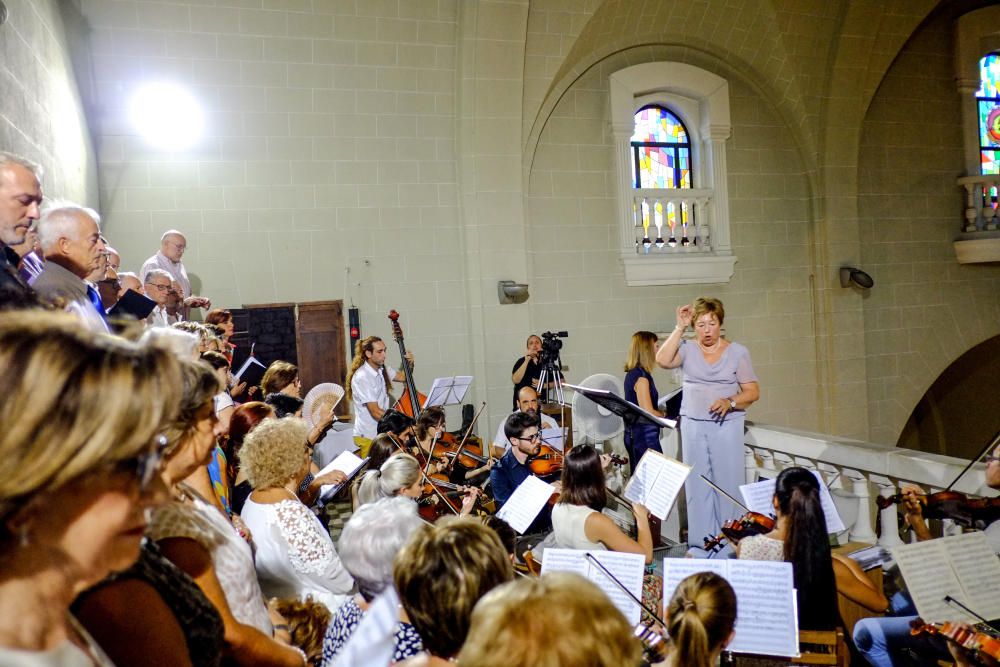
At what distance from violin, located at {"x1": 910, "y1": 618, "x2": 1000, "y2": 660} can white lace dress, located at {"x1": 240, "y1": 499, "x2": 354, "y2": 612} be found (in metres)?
2.11

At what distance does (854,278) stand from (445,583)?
30.9ft

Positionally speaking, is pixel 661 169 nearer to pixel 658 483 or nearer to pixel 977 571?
pixel 658 483

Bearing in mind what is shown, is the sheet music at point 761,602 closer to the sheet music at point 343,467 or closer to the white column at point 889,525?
the sheet music at point 343,467

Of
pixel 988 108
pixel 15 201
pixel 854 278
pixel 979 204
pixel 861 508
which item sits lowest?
pixel 861 508

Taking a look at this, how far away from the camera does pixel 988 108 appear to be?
10656 mm

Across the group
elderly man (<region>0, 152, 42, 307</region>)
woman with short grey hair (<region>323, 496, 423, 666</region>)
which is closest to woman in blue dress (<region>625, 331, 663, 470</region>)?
woman with short grey hair (<region>323, 496, 423, 666</region>)

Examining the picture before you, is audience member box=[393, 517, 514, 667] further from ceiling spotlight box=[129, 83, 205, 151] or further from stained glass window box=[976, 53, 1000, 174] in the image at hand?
stained glass window box=[976, 53, 1000, 174]

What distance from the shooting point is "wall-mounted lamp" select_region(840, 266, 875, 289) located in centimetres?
974

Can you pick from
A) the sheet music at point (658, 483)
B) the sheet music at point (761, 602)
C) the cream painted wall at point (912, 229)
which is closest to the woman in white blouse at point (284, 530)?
the sheet music at point (761, 602)

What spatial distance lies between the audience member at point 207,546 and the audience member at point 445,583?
1.22ft

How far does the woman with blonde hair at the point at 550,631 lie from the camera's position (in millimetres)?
1282

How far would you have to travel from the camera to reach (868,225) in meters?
10.2

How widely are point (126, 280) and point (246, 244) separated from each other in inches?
83.7

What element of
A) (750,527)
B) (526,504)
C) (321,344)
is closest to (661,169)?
(321,344)
